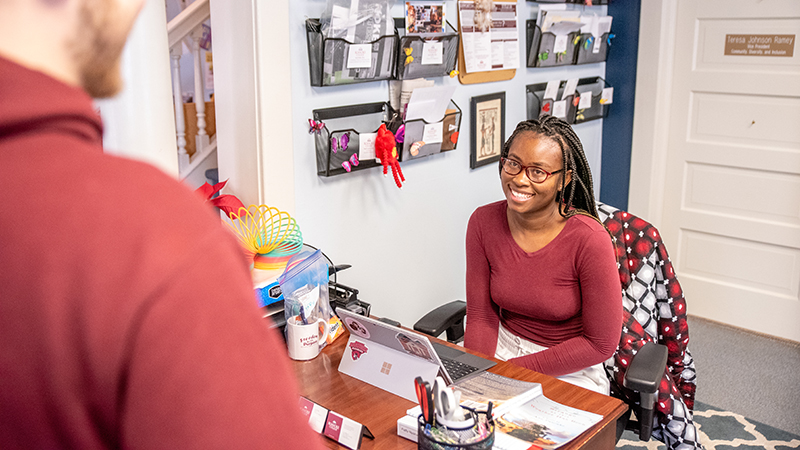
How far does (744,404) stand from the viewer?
2789 millimetres

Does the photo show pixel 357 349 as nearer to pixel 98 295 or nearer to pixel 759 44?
pixel 98 295

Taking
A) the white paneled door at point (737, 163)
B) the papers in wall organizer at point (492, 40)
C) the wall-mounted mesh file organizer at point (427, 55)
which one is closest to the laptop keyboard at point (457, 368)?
the wall-mounted mesh file organizer at point (427, 55)

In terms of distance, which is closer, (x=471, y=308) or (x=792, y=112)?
(x=471, y=308)

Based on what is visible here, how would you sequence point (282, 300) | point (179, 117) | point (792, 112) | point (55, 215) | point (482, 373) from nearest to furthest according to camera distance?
point (55, 215) < point (482, 373) < point (282, 300) < point (179, 117) < point (792, 112)

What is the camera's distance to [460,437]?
109cm

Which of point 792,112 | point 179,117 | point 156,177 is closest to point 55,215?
point 156,177

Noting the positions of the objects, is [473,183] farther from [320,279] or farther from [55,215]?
[55,215]

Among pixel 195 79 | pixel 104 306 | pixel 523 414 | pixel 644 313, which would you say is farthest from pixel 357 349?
pixel 195 79

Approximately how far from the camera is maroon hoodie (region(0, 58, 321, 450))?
1.31 ft

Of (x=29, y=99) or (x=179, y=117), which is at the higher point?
(x=29, y=99)

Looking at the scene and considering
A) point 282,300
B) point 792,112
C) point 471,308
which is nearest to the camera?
point 282,300

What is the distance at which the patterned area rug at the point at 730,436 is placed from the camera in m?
2.48

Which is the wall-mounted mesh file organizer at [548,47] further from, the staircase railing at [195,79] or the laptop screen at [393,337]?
the laptop screen at [393,337]

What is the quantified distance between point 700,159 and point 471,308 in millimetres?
2010
